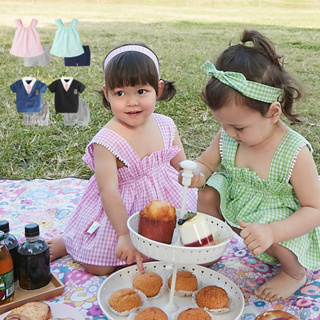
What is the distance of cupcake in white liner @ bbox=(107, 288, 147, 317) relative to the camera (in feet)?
5.23

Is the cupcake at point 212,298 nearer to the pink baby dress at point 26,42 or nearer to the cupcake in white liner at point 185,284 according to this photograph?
the cupcake in white liner at point 185,284

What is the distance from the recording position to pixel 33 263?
1697 mm

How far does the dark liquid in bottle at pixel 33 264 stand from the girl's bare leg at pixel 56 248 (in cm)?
29

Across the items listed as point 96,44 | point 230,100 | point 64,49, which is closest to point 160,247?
point 230,100

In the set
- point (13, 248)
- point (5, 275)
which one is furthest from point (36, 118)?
point (5, 275)

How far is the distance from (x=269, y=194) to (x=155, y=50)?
4535mm

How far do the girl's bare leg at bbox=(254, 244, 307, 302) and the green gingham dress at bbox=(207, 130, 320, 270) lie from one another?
0.03 meters

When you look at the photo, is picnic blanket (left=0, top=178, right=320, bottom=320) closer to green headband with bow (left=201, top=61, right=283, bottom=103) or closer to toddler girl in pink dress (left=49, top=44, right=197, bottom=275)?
toddler girl in pink dress (left=49, top=44, right=197, bottom=275)

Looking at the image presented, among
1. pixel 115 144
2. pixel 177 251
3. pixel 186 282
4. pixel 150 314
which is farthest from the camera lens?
pixel 115 144

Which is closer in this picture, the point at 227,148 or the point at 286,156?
the point at 286,156

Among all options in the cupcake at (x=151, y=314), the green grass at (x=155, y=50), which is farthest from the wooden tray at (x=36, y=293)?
the green grass at (x=155, y=50)

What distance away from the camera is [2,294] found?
63.9 inches

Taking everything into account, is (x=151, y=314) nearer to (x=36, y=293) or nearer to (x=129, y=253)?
(x=129, y=253)

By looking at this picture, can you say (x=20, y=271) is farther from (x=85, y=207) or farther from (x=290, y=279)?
(x=290, y=279)
